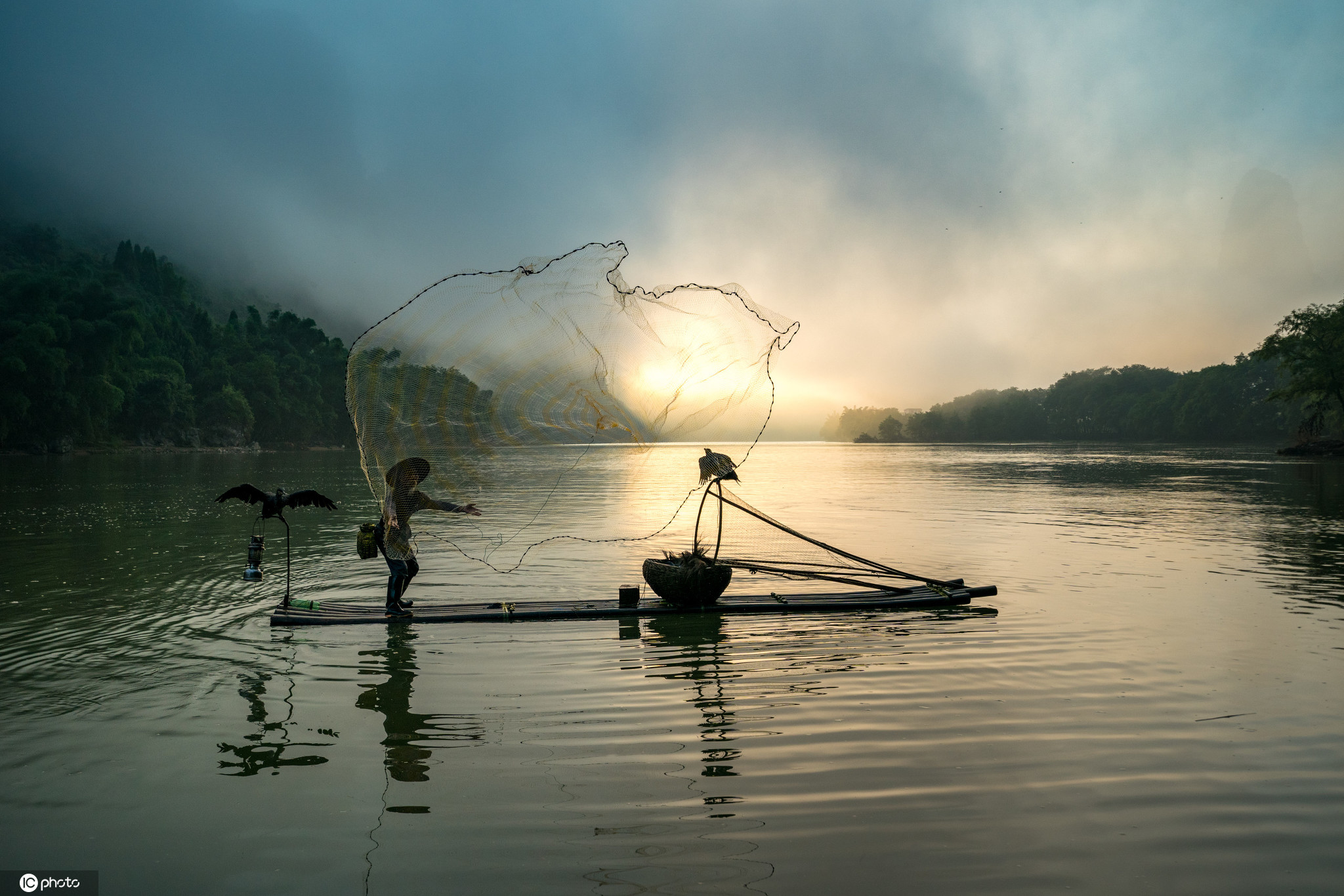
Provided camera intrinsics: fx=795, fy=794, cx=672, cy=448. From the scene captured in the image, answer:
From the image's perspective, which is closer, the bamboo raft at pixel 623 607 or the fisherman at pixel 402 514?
the fisherman at pixel 402 514

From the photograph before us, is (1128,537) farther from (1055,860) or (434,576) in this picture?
(1055,860)

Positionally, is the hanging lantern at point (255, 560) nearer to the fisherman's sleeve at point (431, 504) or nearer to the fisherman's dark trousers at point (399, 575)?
the fisherman's dark trousers at point (399, 575)

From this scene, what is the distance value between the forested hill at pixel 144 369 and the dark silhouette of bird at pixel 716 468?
84.4m

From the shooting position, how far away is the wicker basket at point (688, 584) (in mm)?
10219

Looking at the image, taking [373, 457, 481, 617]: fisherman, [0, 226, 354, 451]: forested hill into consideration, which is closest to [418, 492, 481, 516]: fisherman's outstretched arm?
[373, 457, 481, 617]: fisherman

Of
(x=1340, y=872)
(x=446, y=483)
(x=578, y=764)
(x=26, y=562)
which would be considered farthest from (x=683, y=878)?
(x=26, y=562)

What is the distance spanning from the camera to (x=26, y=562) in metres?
14.0

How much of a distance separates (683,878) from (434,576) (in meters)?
10.5

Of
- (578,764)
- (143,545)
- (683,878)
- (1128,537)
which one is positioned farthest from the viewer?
(1128,537)

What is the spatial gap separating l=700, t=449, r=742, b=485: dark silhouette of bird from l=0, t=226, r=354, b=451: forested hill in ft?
277

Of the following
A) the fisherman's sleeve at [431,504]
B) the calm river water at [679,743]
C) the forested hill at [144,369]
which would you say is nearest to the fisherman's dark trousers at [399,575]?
the calm river water at [679,743]

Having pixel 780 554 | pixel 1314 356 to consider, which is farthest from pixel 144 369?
pixel 1314 356

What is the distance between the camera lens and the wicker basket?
10219 mm

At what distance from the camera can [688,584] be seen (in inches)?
402
